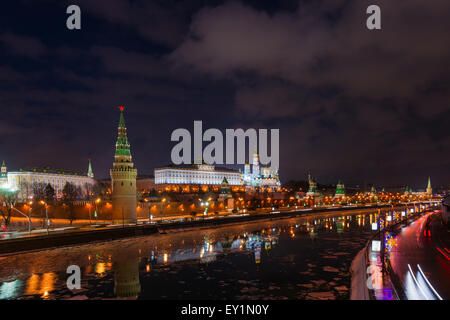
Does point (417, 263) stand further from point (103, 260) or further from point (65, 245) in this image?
point (65, 245)

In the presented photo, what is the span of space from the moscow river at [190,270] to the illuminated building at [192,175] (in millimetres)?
132656

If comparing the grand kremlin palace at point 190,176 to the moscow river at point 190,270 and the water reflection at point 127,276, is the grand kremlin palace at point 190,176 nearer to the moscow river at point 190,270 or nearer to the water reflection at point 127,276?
the moscow river at point 190,270

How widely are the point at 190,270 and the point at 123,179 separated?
3483 centimetres

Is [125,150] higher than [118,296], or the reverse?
[125,150]

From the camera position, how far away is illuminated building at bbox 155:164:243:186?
170 m

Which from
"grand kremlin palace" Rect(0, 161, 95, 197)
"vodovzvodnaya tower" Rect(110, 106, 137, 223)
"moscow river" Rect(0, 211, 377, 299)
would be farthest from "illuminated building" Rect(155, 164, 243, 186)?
"moscow river" Rect(0, 211, 377, 299)

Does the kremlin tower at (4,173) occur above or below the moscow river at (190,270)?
above

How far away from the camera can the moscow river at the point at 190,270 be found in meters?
18.8

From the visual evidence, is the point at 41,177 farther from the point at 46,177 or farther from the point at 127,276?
the point at 127,276

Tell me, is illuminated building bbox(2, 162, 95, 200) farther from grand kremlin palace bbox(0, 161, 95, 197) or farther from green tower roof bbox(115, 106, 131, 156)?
green tower roof bbox(115, 106, 131, 156)

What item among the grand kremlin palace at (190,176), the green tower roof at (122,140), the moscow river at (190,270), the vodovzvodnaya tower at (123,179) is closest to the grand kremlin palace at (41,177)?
the grand kremlin palace at (190,176)
